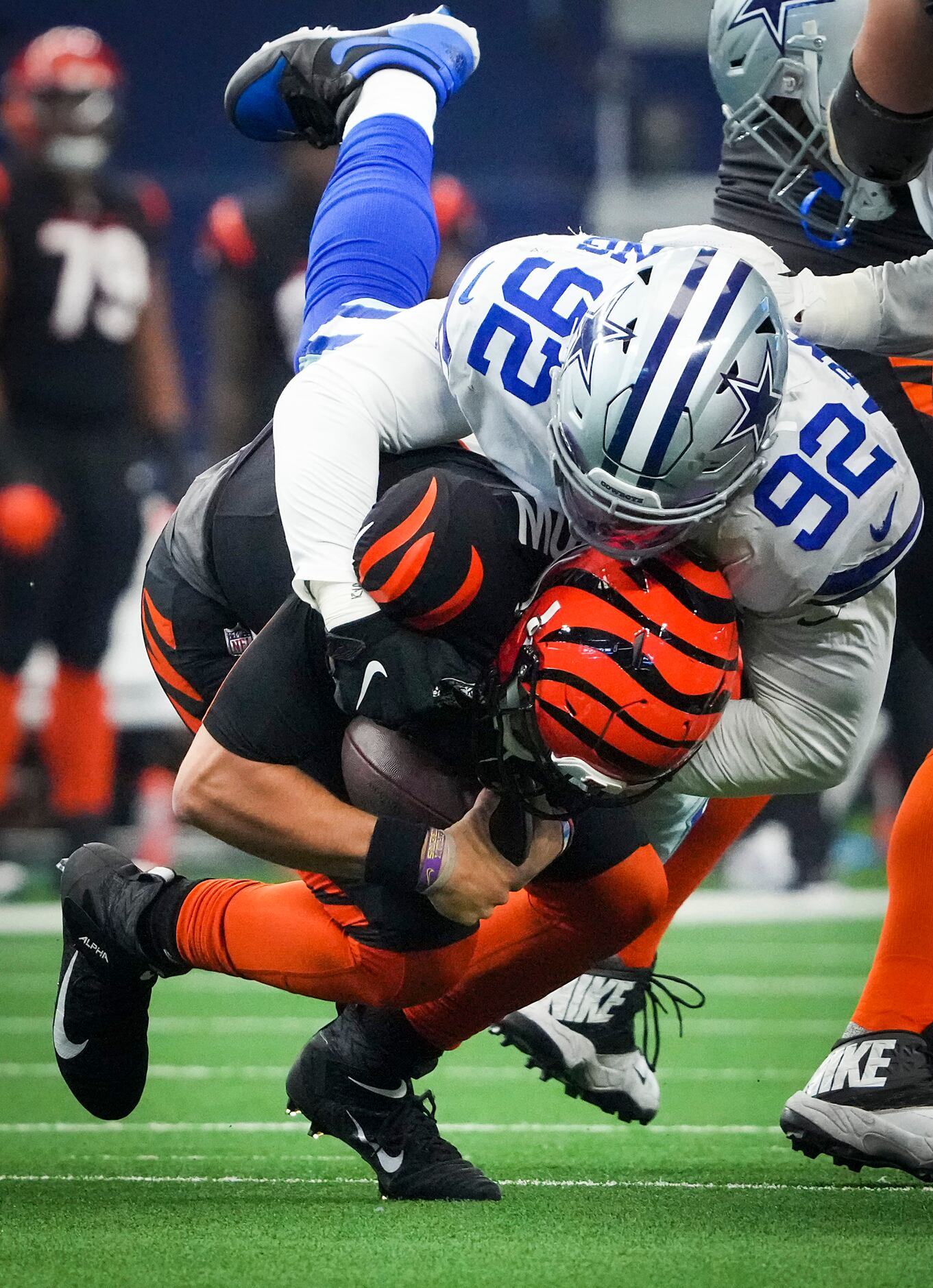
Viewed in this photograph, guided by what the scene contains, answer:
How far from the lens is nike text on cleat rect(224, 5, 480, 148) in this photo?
2.71 metres

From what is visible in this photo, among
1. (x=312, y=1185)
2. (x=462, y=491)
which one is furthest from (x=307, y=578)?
(x=312, y=1185)

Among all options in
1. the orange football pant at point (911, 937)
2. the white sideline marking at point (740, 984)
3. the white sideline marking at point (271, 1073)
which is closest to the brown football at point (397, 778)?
the orange football pant at point (911, 937)

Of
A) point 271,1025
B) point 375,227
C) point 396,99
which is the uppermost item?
point 396,99

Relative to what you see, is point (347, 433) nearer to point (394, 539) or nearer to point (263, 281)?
point (394, 539)

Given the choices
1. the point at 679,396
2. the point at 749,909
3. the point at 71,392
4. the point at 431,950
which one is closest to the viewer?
the point at 679,396

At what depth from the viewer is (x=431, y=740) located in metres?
2.16

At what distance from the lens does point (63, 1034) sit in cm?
245

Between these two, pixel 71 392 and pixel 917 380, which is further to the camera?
pixel 71 392

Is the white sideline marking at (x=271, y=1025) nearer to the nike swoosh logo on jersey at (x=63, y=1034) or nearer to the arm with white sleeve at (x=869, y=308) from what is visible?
the nike swoosh logo on jersey at (x=63, y=1034)

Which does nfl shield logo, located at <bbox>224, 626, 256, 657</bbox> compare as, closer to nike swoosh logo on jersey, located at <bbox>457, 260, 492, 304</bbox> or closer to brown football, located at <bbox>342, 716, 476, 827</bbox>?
brown football, located at <bbox>342, 716, 476, 827</bbox>

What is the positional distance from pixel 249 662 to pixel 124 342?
11.2 feet

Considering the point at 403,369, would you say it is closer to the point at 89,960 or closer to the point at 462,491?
the point at 462,491

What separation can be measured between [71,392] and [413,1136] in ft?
11.3

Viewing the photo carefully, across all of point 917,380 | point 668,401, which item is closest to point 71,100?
point 917,380
